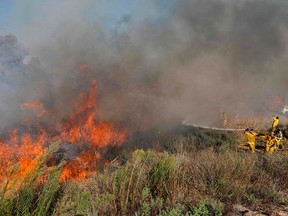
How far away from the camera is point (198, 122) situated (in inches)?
960

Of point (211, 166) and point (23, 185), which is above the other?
point (23, 185)

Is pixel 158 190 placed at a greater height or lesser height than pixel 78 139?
greater

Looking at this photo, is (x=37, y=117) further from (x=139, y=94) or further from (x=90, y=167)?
(x=139, y=94)

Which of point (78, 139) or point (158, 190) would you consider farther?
point (78, 139)

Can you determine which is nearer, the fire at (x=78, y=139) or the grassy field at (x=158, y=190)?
the grassy field at (x=158, y=190)

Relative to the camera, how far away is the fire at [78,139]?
1409 centimetres

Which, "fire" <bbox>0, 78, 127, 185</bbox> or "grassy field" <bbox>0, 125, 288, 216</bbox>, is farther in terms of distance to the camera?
"fire" <bbox>0, 78, 127, 185</bbox>

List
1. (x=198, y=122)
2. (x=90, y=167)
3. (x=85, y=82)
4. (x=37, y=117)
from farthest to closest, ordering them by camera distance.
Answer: (x=198, y=122), (x=85, y=82), (x=37, y=117), (x=90, y=167)

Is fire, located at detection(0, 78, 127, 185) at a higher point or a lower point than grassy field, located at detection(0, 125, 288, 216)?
lower

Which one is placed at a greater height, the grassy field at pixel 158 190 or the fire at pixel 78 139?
the grassy field at pixel 158 190

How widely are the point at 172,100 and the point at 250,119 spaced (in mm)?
7779

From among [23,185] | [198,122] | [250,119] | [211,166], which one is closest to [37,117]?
[198,122]

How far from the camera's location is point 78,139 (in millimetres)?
16922

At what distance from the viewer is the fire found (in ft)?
46.2
